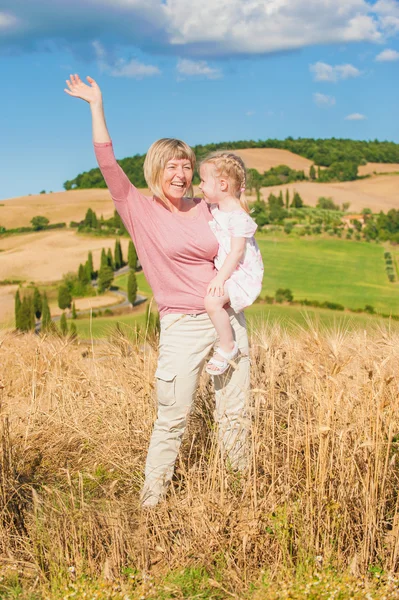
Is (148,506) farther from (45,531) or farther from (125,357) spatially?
(125,357)

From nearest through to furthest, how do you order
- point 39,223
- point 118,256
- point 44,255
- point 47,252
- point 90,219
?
point 118,256 → point 44,255 → point 47,252 → point 90,219 → point 39,223

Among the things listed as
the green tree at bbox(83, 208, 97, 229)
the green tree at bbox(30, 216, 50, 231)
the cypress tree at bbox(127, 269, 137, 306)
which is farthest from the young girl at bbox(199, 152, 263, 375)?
the green tree at bbox(30, 216, 50, 231)

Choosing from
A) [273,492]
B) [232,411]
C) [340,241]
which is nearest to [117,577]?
[273,492]

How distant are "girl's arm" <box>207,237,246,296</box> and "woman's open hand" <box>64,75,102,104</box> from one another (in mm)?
1076

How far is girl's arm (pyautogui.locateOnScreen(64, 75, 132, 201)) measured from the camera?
3451mm

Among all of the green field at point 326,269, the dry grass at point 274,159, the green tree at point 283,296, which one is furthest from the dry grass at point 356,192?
the green tree at point 283,296

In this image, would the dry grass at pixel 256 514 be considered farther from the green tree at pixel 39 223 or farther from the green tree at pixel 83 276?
the green tree at pixel 39 223

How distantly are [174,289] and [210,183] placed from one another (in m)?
0.64

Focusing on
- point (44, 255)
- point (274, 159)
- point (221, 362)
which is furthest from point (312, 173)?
point (221, 362)

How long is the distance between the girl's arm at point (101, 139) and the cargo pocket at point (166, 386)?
977 mm

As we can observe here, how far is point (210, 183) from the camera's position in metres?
3.71

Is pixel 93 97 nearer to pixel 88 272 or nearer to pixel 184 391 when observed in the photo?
pixel 184 391

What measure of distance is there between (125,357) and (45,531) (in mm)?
2409

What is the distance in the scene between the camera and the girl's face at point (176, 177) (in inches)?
141
